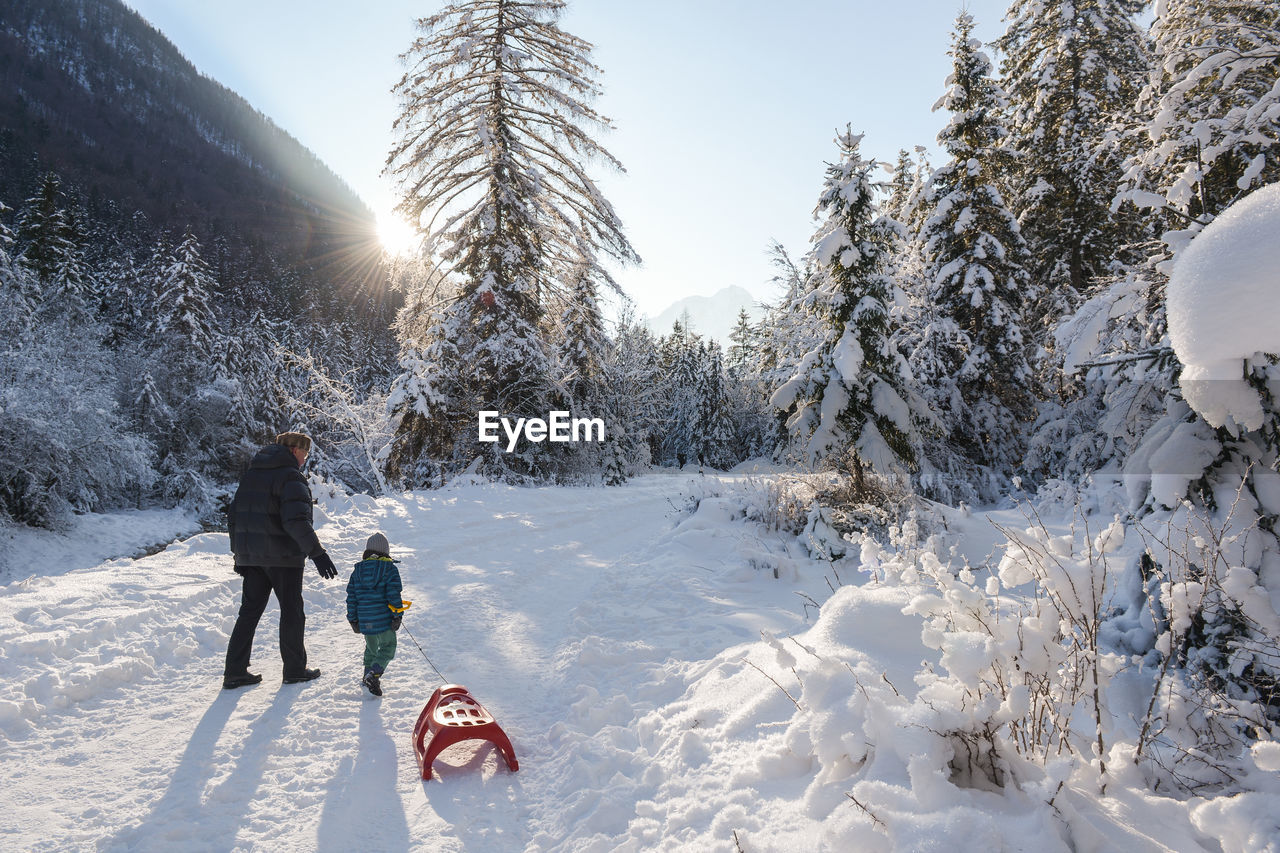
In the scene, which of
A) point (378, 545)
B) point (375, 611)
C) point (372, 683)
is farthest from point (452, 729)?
point (378, 545)

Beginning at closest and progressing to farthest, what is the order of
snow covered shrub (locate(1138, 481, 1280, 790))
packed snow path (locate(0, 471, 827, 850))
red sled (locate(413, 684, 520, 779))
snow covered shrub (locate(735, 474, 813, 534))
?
1. snow covered shrub (locate(1138, 481, 1280, 790))
2. packed snow path (locate(0, 471, 827, 850))
3. red sled (locate(413, 684, 520, 779))
4. snow covered shrub (locate(735, 474, 813, 534))

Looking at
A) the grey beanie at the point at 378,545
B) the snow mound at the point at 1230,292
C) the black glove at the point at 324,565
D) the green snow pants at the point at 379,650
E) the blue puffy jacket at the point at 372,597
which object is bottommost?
the green snow pants at the point at 379,650

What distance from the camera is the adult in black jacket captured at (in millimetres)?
4504

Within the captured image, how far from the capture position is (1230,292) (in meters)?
2.23

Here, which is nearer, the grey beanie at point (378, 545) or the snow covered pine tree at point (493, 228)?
the grey beanie at point (378, 545)

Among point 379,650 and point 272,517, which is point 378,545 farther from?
point 272,517

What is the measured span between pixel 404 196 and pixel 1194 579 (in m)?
16.3

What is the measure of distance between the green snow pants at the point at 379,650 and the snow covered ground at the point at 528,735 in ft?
0.77

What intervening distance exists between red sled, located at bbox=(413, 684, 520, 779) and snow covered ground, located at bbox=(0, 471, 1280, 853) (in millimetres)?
126

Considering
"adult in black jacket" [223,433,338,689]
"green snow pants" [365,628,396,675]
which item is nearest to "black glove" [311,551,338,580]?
"adult in black jacket" [223,433,338,689]

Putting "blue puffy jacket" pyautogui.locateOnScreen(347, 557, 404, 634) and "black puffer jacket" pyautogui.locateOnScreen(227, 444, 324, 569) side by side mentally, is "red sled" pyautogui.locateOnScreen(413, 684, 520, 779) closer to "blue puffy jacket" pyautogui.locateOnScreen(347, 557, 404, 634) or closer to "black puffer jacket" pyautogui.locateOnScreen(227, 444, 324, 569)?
"blue puffy jacket" pyautogui.locateOnScreen(347, 557, 404, 634)

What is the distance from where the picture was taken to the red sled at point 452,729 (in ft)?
10.9

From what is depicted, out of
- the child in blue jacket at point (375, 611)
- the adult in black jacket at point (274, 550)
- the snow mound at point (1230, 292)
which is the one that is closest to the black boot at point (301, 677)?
the adult in black jacket at point (274, 550)

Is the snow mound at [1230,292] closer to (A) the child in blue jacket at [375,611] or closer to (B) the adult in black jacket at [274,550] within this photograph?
(A) the child in blue jacket at [375,611]
